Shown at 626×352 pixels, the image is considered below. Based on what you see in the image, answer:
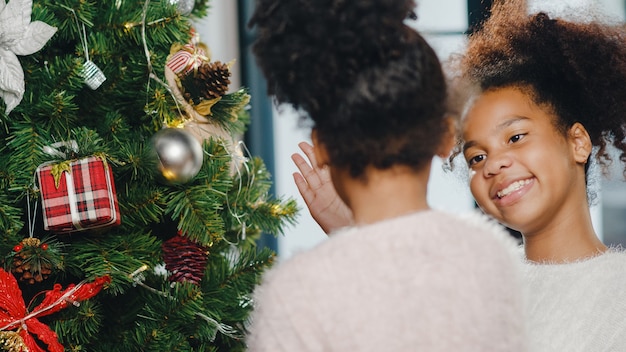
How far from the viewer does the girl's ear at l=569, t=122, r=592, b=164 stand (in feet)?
4.21

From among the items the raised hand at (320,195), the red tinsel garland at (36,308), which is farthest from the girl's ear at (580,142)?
the red tinsel garland at (36,308)

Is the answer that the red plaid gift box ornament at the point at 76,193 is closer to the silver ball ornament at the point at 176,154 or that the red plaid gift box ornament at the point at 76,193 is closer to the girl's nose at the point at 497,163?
the silver ball ornament at the point at 176,154

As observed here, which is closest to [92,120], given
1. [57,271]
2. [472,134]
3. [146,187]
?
[146,187]

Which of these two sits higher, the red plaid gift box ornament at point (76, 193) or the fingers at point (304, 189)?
the red plaid gift box ornament at point (76, 193)

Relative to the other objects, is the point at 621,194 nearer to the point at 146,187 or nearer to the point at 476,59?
the point at 476,59

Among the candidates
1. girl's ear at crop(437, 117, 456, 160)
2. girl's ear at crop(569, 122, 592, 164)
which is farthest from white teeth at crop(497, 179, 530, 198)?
girl's ear at crop(437, 117, 456, 160)

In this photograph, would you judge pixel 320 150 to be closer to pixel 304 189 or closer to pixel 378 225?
pixel 378 225

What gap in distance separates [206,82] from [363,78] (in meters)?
0.60

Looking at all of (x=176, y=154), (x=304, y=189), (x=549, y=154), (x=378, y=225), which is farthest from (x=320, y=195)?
(x=378, y=225)

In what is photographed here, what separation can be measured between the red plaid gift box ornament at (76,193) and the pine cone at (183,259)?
0.46 ft

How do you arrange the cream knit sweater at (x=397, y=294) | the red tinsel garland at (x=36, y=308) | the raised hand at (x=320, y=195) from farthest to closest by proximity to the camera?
the raised hand at (x=320, y=195) < the red tinsel garland at (x=36, y=308) < the cream knit sweater at (x=397, y=294)

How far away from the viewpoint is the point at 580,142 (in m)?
1.29

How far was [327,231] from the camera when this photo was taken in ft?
4.12

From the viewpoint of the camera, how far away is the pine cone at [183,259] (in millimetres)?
1288
